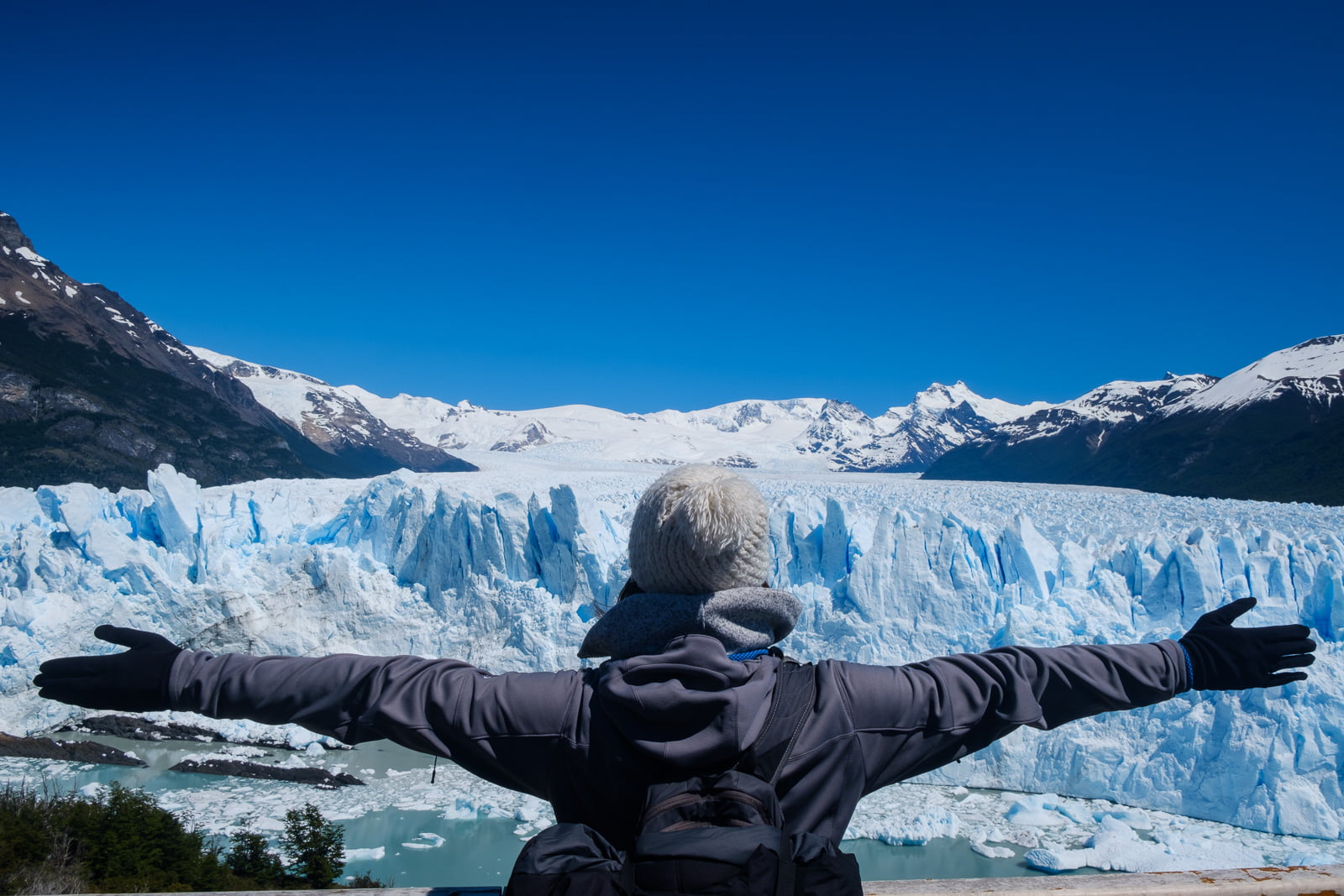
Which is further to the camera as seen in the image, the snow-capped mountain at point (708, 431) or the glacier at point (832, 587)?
the snow-capped mountain at point (708, 431)

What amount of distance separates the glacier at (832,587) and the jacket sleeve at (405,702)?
10663 mm

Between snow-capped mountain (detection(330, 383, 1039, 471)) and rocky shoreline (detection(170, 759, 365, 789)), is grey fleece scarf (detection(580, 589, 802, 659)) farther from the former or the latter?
snow-capped mountain (detection(330, 383, 1039, 471))

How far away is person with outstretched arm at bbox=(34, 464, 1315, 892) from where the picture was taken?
1.16m

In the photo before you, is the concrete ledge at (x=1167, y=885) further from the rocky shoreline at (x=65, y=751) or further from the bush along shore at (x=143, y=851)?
the rocky shoreline at (x=65, y=751)

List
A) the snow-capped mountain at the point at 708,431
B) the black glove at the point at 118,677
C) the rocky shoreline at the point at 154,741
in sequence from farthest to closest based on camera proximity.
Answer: the snow-capped mountain at the point at 708,431 < the rocky shoreline at the point at 154,741 < the black glove at the point at 118,677

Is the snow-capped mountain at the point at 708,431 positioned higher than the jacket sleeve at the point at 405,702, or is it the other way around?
the snow-capped mountain at the point at 708,431

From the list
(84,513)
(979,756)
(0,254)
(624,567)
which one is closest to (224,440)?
(0,254)

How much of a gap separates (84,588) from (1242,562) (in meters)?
17.9

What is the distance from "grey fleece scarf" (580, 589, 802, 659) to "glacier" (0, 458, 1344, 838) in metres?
10.4

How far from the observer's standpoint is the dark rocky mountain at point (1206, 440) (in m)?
42.2

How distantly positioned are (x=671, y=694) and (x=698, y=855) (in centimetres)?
21

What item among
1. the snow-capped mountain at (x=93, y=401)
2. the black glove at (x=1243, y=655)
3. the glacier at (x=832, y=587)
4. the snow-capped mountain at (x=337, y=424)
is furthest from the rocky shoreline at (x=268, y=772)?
the snow-capped mountain at (x=337, y=424)

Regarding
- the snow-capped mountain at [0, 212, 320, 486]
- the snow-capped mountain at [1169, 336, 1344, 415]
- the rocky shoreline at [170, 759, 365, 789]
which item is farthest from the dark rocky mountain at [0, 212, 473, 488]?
the snow-capped mountain at [1169, 336, 1344, 415]

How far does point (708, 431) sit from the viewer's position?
540 feet
